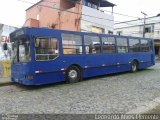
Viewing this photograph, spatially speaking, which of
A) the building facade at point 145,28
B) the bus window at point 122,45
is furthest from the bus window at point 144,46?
the building facade at point 145,28

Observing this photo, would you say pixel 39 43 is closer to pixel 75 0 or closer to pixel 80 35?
pixel 80 35

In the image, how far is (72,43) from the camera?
42.0 ft

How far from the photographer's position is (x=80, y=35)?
13.3 m

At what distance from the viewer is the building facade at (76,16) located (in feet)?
83.4

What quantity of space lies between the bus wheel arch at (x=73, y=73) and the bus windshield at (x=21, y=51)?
87.3 inches

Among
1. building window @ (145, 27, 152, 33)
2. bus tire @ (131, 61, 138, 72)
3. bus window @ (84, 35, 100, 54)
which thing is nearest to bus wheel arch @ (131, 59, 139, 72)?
bus tire @ (131, 61, 138, 72)

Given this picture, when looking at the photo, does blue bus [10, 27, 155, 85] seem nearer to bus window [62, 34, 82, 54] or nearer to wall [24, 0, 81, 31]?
bus window [62, 34, 82, 54]

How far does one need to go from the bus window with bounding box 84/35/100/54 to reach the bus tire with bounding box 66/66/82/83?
4.15ft

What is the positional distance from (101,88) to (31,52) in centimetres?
333

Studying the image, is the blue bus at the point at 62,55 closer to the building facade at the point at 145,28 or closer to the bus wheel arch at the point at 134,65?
the bus wheel arch at the point at 134,65

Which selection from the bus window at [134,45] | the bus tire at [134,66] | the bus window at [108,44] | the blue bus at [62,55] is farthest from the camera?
the bus tire at [134,66]

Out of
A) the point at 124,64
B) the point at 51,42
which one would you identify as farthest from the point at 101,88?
the point at 124,64

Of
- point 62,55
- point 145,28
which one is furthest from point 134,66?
point 145,28

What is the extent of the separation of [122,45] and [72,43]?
185 inches
